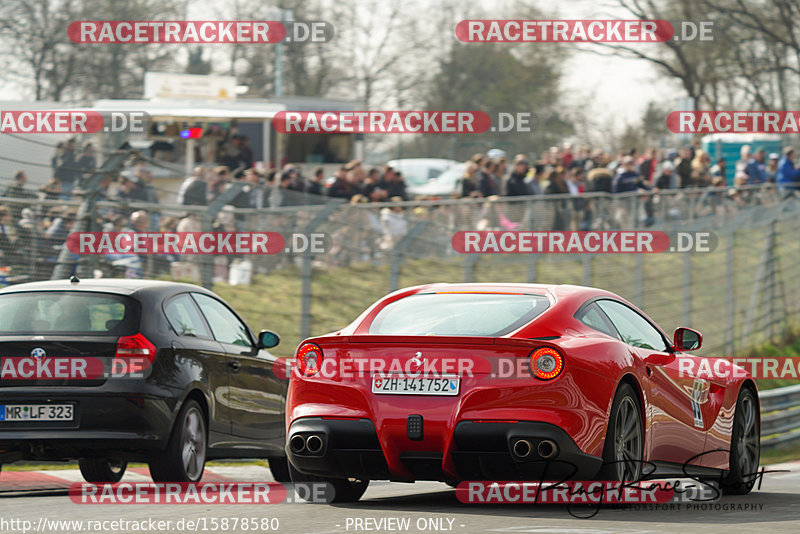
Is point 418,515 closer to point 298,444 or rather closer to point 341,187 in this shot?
point 298,444

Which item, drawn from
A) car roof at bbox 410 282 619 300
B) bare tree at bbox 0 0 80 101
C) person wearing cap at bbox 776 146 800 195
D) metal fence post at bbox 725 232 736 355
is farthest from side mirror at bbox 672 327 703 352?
bare tree at bbox 0 0 80 101

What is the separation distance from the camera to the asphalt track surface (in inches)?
293

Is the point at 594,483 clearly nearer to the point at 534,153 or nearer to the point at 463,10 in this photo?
the point at 534,153

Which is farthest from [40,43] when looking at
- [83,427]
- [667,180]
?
[83,427]

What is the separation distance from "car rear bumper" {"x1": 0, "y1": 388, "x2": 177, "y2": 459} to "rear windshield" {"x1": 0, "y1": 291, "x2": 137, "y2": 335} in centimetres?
45

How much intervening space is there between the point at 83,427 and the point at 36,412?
32 centimetres

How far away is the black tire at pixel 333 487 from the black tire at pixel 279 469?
7.94ft

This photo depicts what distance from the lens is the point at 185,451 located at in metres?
10.2

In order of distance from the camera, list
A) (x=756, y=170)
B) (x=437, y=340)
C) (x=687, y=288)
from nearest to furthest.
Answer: (x=437, y=340)
(x=687, y=288)
(x=756, y=170)

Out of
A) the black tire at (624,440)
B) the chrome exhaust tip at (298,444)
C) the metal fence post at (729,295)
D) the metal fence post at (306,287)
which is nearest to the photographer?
the black tire at (624,440)

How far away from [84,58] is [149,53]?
264cm

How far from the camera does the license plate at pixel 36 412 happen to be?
377 inches

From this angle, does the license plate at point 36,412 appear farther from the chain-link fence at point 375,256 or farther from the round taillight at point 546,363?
the chain-link fence at point 375,256

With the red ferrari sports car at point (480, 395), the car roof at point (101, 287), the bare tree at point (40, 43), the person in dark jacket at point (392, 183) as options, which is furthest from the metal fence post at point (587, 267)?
the bare tree at point (40, 43)
